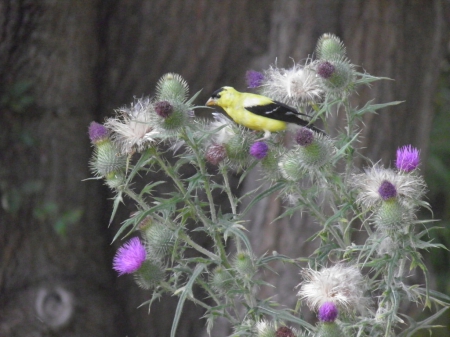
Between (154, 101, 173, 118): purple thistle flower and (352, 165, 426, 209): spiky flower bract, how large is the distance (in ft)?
1.58

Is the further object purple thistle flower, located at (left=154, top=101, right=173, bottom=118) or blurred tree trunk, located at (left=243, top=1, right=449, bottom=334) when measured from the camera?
blurred tree trunk, located at (left=243, top=1, right=449, bottom=334)

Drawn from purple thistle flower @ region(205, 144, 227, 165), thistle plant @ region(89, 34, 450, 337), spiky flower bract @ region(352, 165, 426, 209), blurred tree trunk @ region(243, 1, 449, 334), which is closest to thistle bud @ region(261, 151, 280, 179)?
thistle plant @ region(89, 34, 450, 337)

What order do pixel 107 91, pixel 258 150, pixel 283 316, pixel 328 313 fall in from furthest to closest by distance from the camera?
pixel 107 91 < pixel 258 150 < pixel 283 316 < pixel 328 313

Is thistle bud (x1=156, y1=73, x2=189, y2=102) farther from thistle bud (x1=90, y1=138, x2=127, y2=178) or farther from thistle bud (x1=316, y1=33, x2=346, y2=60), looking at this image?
thistle bud (x1=316, y1=33, x2=346, y2=60)

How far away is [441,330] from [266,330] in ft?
11.2

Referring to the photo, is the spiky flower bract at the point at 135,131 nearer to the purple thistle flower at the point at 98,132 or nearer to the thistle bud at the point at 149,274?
the purple thistle flower at the point at 98,132

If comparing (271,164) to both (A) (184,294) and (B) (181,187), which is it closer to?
(B) (181,187)

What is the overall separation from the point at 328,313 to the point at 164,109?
Result: 0.58m

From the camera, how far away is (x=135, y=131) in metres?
1.55

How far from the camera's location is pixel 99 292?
3.38 meters

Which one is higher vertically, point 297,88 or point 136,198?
point 297,88

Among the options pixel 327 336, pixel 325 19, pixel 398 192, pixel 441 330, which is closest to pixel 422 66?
pixel 325 19

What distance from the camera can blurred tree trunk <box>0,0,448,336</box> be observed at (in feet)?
10.2

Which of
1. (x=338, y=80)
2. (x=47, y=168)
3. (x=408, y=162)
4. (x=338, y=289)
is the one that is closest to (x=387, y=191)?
(x=408, y=162)
